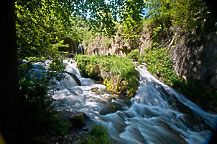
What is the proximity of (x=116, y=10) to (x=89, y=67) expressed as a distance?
8.11m

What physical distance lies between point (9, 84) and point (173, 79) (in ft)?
33.3

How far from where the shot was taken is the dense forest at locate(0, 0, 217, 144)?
194cm

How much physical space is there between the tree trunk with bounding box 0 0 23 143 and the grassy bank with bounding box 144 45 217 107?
9078 millimetres

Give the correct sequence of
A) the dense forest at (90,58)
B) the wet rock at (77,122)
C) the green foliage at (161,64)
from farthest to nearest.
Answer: the green foliage at (161,64) < the wet rock at (77,122) < the dense forest at (90,58)

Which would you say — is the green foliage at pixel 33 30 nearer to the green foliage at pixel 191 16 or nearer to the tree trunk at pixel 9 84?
the tree trunk at pixel 9 84

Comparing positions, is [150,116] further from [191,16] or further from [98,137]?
[191,16]

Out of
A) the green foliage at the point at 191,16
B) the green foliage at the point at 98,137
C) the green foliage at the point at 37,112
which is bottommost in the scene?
the green foliage at the point at 98,137

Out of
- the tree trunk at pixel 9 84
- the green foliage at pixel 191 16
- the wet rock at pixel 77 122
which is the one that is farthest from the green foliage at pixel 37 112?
the green foliage at pixel 191 16

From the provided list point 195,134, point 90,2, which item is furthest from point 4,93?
point 195,134

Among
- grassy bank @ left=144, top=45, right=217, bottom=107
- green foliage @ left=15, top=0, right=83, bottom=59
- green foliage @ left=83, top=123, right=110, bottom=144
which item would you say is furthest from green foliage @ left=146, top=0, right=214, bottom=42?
green foliage @ left=83, top=123, right=110, bottom=144

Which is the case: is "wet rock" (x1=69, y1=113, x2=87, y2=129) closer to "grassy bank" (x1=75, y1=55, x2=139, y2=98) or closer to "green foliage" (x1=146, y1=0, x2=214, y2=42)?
"grassy bank" (x1=75, y1=55, x2=139, y2=98)

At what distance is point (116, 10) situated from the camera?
3.92m

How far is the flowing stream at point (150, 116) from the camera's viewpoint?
12.9 feet

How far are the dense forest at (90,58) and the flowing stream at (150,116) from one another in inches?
28.1
